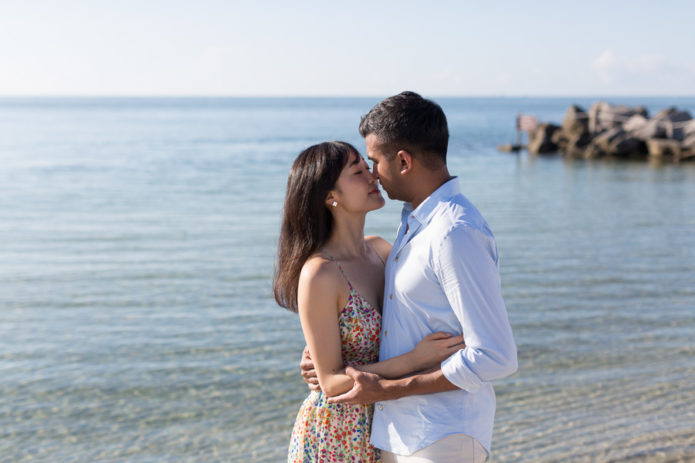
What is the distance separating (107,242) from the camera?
594 inches

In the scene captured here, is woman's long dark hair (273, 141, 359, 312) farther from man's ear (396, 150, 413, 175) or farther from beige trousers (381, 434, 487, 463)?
beige trousers (381, 434, 487, 463)

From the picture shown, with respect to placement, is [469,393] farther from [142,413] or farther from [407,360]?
[142,413]

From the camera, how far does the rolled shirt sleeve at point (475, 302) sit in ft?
8.38

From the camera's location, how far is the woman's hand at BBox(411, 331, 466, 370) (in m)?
2.69

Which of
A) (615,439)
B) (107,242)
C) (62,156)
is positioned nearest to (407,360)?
(615,439)

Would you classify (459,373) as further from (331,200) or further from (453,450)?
(331,200)

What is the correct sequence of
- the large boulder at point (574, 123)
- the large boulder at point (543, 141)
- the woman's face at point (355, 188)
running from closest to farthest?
1. the woman's face at point (355, 188)
2. the large boulder at point (574, 123)
3. the large boulder at point (543, 141)

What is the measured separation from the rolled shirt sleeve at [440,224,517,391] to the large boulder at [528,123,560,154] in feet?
133

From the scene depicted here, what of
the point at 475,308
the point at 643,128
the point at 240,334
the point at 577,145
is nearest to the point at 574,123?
the point at 577,145

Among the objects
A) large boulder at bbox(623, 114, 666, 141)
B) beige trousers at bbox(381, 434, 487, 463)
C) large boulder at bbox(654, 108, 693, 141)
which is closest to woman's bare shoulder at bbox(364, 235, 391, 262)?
beige trousers at bbox(381, 434, 487, 463)

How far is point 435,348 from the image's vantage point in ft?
8.86

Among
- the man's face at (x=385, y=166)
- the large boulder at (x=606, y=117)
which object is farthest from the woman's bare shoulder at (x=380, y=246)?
the large boulder at (x=606, y=117)

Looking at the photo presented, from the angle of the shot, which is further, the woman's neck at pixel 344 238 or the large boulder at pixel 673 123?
the large boulder at pixel 673 123

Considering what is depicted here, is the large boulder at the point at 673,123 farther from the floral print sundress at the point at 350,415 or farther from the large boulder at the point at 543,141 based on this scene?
the floral print sundress at the point at 350,415
